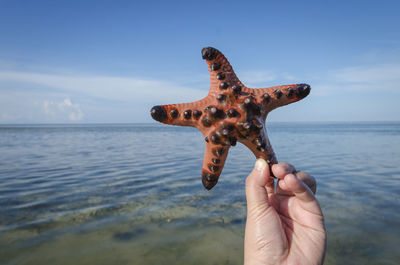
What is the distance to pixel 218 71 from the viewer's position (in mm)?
2996

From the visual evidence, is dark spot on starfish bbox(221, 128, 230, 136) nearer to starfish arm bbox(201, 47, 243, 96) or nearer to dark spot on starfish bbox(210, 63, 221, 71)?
starfish arm bbox(201, 47, 243, 96)

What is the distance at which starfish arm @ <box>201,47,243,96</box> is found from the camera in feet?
9.70

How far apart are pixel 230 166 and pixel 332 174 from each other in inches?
165

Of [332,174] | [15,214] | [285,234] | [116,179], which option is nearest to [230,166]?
[332,174]

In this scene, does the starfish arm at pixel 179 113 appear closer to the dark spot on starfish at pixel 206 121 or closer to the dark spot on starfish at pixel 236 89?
the dark spot on starfish at pixel 206 121

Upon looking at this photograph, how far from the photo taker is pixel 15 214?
670 cm

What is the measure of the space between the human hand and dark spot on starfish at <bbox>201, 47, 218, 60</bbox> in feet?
4.07

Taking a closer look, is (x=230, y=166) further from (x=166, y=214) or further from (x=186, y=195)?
(x=166, y=214)

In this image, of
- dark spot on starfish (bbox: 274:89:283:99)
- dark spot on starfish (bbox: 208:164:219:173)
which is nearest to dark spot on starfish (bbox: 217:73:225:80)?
dark spot on starfish (bbox: 274:89:283:99)

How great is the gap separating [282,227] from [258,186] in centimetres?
57

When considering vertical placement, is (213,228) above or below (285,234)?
below

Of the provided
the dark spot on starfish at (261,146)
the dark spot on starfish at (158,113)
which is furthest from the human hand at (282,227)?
the dark spot on starfish at (158,113)

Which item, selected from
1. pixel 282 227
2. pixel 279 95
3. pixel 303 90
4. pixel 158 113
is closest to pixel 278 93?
pixel 279 95

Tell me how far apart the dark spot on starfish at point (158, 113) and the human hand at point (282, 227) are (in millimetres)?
1066
